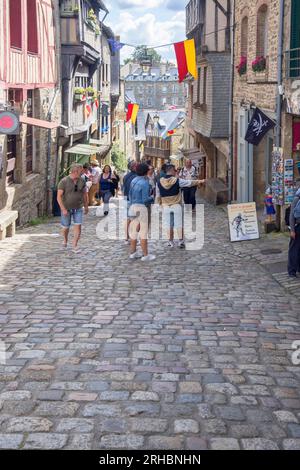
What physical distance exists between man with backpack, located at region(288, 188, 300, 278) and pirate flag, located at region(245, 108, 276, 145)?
4595mm

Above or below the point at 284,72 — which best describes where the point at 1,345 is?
below

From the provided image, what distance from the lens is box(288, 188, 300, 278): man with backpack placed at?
9039mm

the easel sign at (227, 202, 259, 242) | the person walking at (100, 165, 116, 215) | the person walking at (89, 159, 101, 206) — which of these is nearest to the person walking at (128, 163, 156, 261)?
the easel sign at (227, 202, 259, 242)

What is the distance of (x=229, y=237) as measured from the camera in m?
13.6

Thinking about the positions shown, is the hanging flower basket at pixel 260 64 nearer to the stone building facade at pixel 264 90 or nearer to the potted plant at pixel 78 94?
the stone building facade at pixel 264 90

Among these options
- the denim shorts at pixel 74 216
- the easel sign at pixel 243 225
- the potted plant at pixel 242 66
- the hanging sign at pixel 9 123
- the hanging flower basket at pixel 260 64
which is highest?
the potted plant at pixel 242 66

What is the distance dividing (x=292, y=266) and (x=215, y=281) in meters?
1.13

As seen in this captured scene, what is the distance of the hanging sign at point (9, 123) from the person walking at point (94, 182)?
22.8ft

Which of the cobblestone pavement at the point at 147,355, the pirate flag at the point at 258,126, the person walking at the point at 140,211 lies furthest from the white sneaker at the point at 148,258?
the pirate flag at the point at 258,126

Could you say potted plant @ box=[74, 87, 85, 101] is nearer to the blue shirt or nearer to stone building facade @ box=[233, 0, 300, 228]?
stone building facade @ box=[233, 0, 300, 228]

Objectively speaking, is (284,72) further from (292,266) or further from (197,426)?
(197,426)

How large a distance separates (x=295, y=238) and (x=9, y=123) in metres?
5.71

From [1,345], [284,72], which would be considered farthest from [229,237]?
[1,345]

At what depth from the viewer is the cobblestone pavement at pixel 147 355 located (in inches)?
166
